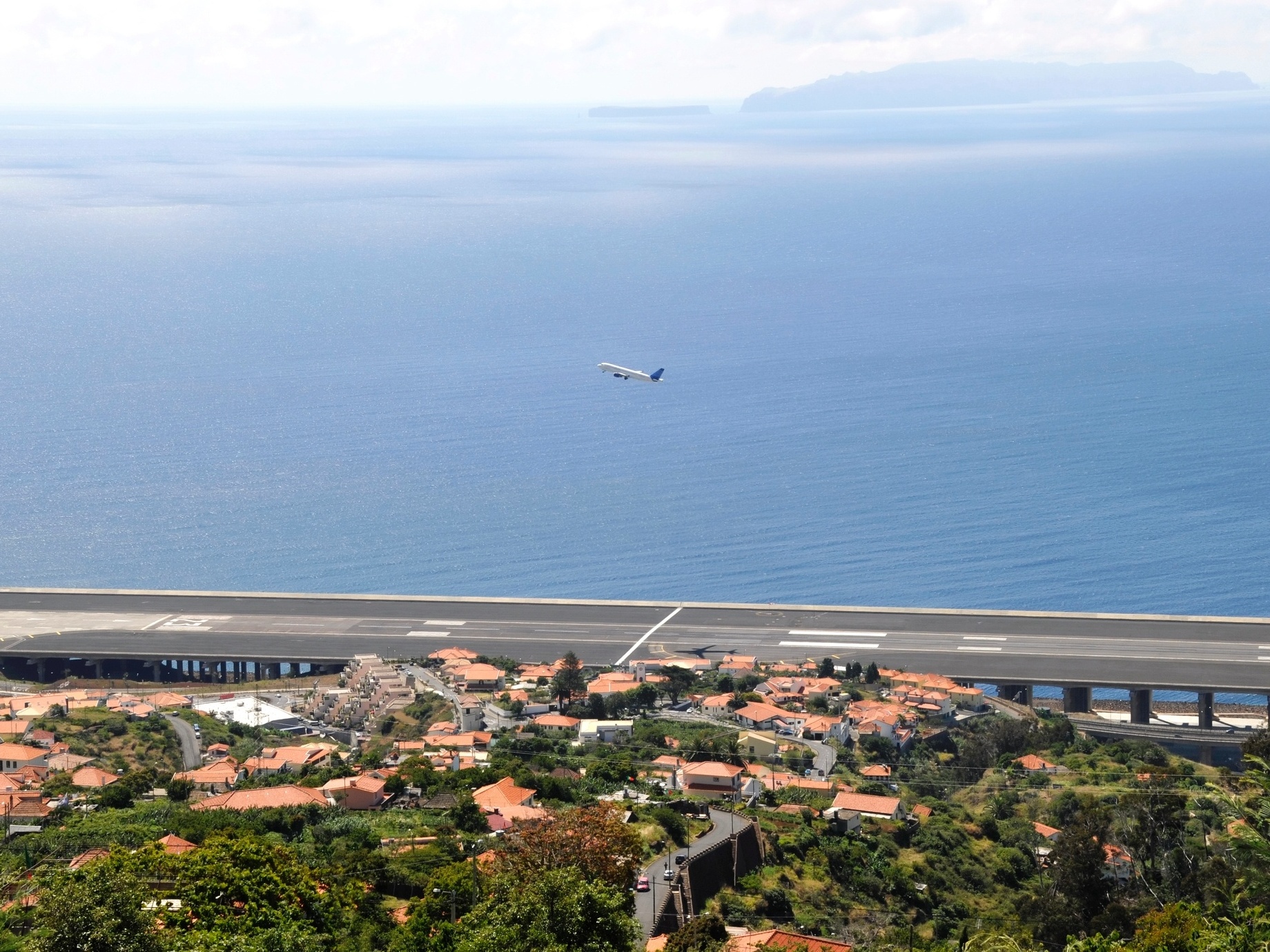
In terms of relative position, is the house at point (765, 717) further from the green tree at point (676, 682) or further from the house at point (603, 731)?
the house at point (603, 731)

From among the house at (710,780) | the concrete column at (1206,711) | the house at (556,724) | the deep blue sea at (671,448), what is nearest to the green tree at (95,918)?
the house at (710,780)

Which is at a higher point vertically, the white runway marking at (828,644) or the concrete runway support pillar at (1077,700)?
the white runway marking at (828,644)

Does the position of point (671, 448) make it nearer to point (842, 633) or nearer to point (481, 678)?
point (842, 633)

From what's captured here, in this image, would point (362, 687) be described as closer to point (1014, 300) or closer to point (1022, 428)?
point (1022, 428)

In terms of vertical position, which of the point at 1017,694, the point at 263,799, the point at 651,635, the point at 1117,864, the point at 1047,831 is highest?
the point at 651,635

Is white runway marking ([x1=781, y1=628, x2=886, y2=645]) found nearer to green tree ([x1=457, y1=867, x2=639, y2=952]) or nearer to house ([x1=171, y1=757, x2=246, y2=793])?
house ([x1=171, y1=757, x2=246, y2=793])

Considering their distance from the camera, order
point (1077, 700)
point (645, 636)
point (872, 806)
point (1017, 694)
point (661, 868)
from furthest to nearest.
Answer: point (645, 636) < point (1017, 694) < point (1077, 700) < point (872, 806) < point (661, 868)

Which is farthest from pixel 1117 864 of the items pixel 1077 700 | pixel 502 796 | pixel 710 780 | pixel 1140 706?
pixel 1077 700
